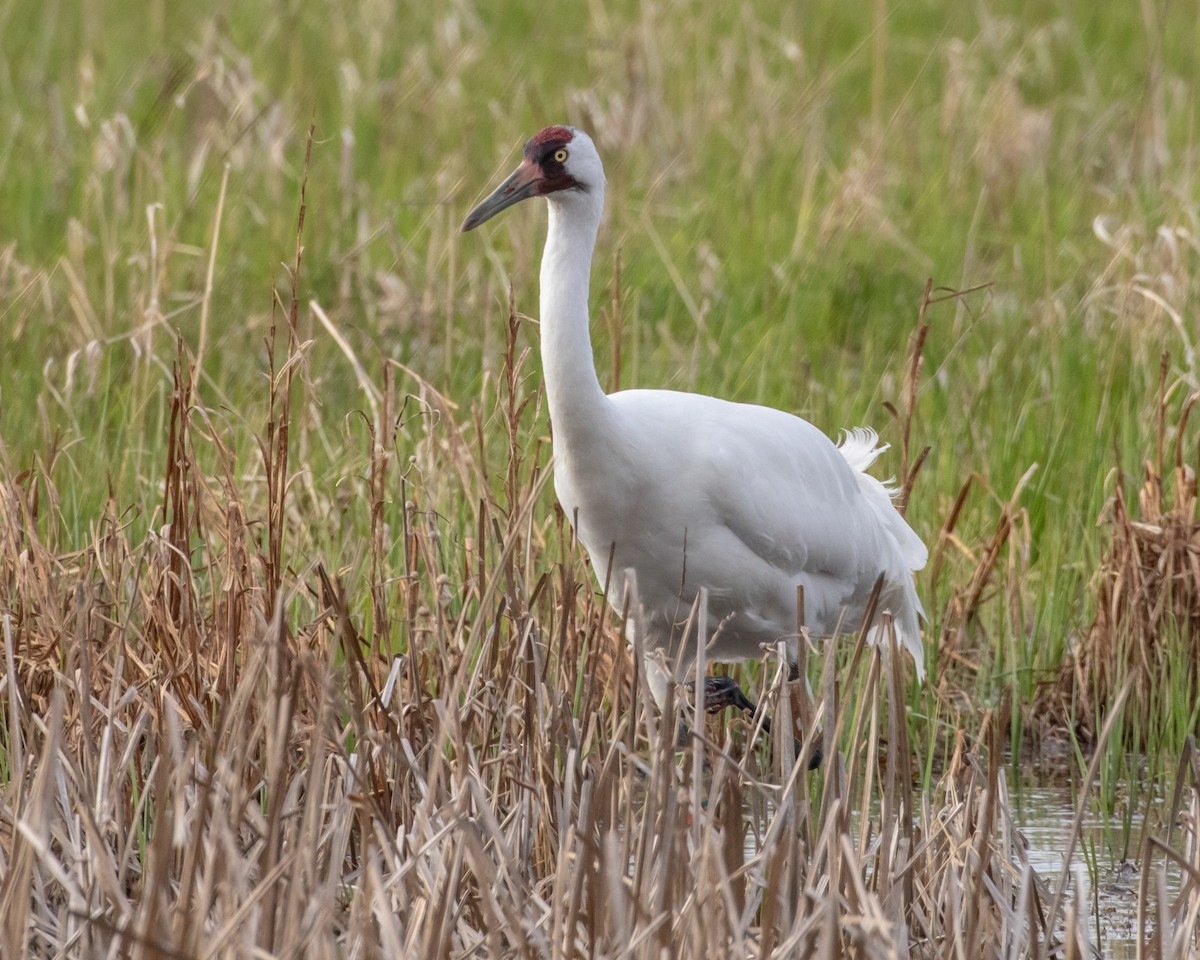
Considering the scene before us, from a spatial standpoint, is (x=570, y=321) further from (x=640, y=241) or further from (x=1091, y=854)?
(x=640, y=241)

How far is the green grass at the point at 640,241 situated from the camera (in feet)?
16.2

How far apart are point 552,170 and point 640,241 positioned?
3.47 m

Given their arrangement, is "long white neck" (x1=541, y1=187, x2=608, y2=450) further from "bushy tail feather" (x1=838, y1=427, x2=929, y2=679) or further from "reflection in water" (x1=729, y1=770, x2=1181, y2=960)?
"bushy tail feather" (x1=838, y1=427, x2=929, y2=679)

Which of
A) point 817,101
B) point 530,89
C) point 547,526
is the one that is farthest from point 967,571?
point 530,89

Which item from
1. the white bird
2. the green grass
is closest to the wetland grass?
the green grass

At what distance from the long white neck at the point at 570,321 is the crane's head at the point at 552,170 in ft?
0.08

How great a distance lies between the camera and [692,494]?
12.9 feet

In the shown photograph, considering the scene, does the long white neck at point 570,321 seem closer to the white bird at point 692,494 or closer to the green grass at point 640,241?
the white bird at point 692,494

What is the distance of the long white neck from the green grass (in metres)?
0.48

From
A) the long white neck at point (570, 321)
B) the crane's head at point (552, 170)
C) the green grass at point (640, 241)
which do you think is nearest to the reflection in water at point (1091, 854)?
the green grass at point (640, 241)

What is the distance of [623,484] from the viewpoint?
12.4 feet

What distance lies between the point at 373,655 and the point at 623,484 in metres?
0.76

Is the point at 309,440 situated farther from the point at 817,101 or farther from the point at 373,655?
the point at 817,101

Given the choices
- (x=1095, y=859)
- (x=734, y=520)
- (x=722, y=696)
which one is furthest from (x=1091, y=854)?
(x=734, y=520)
